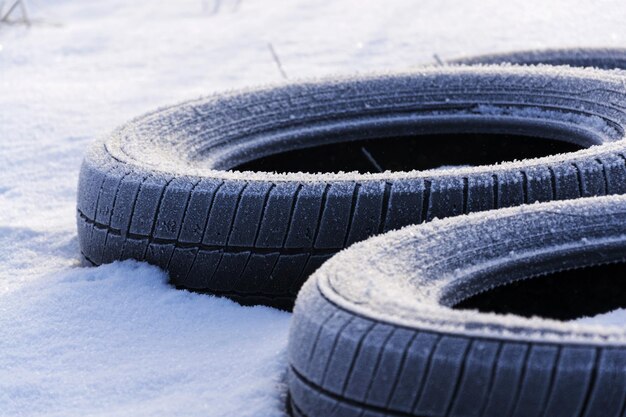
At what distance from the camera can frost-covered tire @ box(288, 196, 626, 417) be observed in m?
1.62

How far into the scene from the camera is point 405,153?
402cm

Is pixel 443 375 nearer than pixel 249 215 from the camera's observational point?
Yes

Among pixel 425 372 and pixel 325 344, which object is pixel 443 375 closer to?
pixel 425 372

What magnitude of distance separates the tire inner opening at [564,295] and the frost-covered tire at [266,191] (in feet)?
1.32

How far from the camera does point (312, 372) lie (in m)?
1.89

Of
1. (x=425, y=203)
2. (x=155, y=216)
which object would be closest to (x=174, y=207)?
(x=155, y=216)

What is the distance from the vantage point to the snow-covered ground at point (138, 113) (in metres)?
2.32

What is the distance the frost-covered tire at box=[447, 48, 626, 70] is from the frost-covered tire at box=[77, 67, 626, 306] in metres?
1.18

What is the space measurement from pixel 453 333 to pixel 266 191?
3.64ft

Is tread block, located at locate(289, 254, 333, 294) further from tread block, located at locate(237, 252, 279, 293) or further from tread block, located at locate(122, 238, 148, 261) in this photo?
tread block, located at locate(122, 238, 148, 261)

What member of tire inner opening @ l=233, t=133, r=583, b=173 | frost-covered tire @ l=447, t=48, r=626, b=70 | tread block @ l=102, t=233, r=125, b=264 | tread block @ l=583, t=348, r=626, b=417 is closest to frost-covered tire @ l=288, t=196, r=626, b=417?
tread block @ l=583, t=348, r=626, b=417

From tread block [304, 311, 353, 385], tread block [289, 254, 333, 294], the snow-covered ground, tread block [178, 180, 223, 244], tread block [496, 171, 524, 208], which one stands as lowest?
the snow-covered ground

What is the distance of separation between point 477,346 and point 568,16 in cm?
651

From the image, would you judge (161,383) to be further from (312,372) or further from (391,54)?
(391,54)
